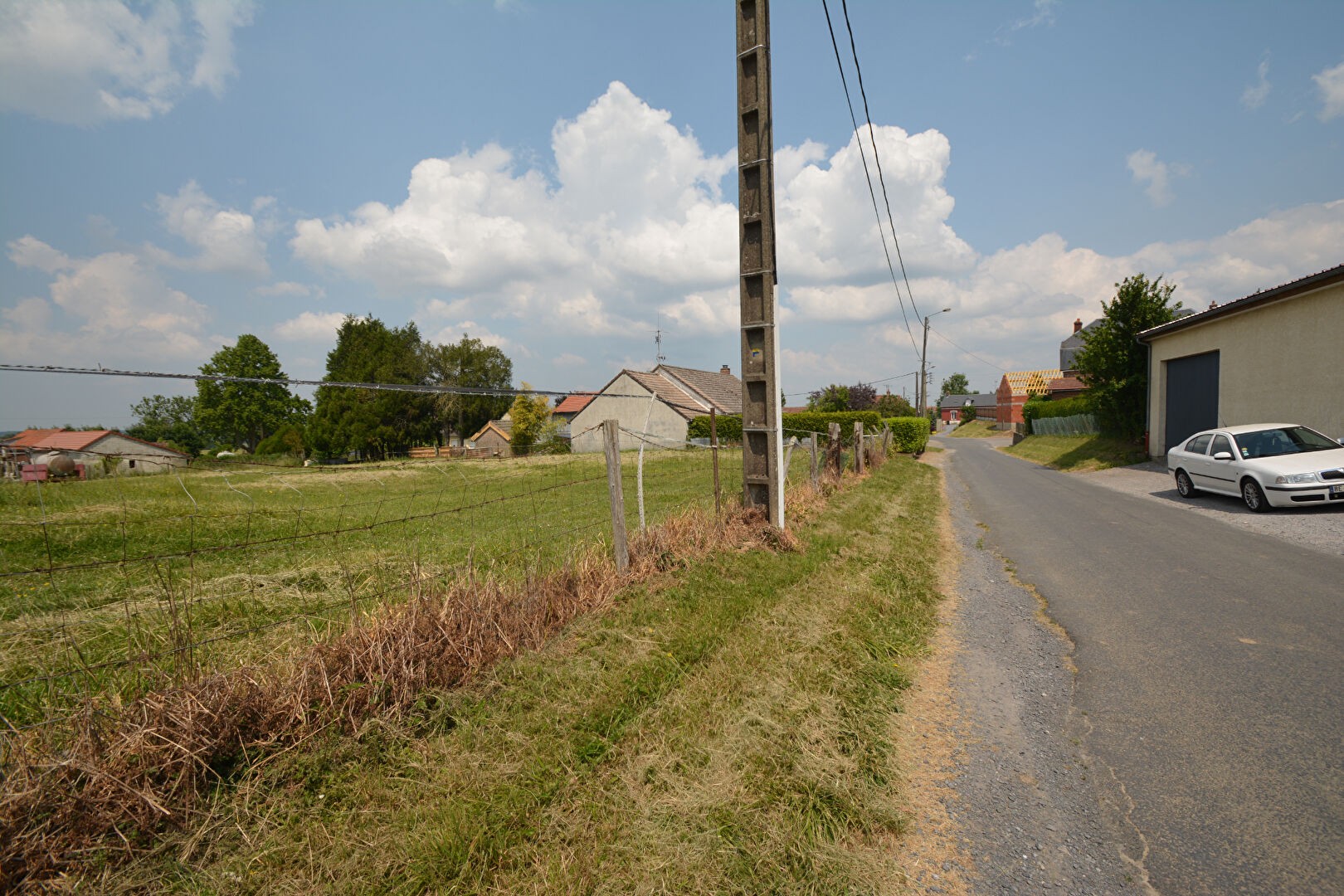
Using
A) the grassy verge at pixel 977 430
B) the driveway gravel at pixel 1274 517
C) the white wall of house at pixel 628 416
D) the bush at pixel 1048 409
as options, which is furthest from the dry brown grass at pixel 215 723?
the grassy verge at pixel 977 430

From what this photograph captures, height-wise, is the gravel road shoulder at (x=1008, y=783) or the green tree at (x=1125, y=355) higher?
the green tree at (x=1125, y=355)

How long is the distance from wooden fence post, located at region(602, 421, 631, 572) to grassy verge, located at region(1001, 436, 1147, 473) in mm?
20263

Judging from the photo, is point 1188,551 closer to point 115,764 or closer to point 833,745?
point 833,745

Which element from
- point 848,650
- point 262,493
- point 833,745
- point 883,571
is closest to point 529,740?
point 833,745

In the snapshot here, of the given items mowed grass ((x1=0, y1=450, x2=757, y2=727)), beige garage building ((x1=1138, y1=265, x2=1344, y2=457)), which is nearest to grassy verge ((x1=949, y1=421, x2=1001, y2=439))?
beige garage building ((x1=1138, y1=265, x2=1344, y2=457))

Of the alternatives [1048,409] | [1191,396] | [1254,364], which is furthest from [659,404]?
[1254,364]

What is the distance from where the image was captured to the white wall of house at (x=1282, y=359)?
13.6 m

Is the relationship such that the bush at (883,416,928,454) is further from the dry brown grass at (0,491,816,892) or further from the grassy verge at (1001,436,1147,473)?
the dry brown grass at (0,491,816,892)

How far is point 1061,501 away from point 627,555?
36.2ft

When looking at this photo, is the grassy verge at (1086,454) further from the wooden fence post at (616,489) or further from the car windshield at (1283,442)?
the wooden fence post at (616,489)

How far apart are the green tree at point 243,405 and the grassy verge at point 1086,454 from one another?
182 feet

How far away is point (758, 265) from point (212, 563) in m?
8.01

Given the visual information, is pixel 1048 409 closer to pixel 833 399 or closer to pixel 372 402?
pixel 833 399

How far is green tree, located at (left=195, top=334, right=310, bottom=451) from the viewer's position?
59438mm
